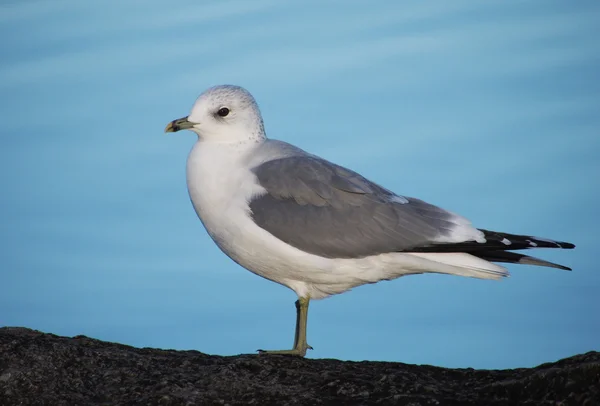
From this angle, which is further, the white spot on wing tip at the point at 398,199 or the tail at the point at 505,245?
the white spot on wing tip at the point at 398,199

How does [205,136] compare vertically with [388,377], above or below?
above

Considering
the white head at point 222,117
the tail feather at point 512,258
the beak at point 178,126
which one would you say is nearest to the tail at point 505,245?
the tail feather at point 512,258

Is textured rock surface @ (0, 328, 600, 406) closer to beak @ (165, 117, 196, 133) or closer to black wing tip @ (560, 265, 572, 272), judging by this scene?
black wing tip @ (560, 265, 572, 272)

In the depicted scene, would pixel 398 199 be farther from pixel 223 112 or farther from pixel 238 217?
pixel 223 112

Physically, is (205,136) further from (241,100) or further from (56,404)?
(56,404)

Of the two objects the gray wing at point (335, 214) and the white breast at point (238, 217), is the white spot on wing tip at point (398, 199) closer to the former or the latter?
the gray wing at point (335, 214)

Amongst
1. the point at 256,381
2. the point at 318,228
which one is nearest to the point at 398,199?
the point at 318,228

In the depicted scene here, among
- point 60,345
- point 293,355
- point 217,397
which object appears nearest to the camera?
point 217,397

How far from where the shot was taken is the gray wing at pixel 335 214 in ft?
24.2

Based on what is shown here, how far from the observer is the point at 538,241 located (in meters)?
7.41

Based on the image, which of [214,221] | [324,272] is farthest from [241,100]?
[324,272]

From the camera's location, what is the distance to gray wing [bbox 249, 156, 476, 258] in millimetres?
7379

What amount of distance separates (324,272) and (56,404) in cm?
234

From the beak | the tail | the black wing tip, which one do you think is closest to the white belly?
the tail
